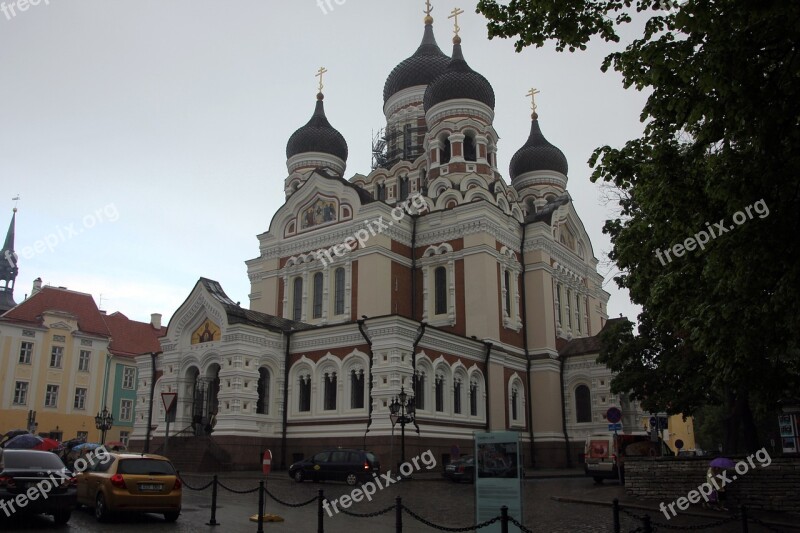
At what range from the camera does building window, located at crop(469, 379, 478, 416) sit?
31016 millimetres

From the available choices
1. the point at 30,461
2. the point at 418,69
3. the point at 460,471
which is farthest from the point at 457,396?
the point at 418,69

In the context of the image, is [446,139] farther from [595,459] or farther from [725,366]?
[725,366]

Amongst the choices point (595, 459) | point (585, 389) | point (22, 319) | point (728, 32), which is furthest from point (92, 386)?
point (728, 32)

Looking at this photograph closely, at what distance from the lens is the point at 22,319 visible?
45.9m

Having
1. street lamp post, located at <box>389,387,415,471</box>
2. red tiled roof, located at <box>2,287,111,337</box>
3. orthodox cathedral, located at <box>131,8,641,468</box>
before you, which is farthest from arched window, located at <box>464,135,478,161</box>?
red tiled roof, located at <box>2,287,111,337</box>

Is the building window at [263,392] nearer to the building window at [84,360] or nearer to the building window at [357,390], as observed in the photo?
the building window at [357,390]

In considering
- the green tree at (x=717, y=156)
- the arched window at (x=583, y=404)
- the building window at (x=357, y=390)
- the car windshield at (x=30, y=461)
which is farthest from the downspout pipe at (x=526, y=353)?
the car windshield at (x=30, y=461)

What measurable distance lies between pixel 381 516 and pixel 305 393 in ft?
49.0

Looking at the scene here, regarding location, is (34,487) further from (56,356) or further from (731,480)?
(56,356)

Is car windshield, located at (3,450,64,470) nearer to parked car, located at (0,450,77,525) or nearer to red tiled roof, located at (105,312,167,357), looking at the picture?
parked car, located at (0,450,77,525)

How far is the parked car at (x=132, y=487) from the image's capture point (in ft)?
43.0

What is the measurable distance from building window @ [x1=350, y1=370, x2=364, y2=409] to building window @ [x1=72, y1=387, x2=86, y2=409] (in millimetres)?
27779

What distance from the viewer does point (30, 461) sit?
13.0 metres

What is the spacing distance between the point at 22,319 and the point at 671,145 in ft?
148
